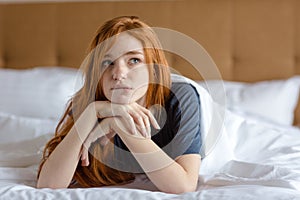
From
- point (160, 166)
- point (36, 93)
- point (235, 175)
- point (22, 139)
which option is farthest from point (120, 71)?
point (36, 93)

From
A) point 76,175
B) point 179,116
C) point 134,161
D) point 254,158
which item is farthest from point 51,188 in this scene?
point 254,158

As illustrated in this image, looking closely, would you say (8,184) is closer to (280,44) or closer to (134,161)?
(134,161)

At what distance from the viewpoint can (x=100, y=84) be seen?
1.26 metres

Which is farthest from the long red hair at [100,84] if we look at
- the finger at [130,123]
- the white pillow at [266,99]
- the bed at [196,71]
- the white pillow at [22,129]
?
the white pillow at [266,99]

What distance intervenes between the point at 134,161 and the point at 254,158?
17.5 inches

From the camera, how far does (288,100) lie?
2186mm

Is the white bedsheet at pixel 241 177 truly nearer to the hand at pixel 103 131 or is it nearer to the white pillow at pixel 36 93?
the hand at pixel 103 131

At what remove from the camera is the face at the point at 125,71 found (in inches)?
47.3

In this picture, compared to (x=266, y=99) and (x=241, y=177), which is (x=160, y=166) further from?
(x=266, y=99)

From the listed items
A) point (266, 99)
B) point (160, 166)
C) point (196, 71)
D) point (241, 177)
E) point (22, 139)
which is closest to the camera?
point (160, 166)

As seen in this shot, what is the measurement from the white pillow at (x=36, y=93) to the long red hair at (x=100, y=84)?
2.69 feet

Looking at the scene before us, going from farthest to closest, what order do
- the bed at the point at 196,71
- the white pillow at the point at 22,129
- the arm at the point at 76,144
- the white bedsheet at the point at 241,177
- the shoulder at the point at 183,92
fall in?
the white pillow at the point at 22,129 < the bed at the point at 196,71 < the shoulder at the point at 183,92 < the arm at the point at 76,144 < the white bedsheet at the point at 241,177

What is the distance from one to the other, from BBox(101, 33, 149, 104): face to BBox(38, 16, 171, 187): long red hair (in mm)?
16

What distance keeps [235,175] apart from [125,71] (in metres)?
0.41
